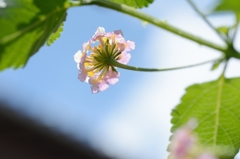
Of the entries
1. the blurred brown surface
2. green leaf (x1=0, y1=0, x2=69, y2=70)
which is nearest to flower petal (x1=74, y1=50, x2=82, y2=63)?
green leaf (x1=0, y1=0, x2=69, y2=70)

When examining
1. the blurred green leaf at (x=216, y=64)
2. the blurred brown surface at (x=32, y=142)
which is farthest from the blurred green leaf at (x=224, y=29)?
the blurred brown surface at (x=32, y=142)

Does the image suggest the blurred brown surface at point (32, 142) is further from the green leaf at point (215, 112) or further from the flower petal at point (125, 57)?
the green leaf at point (215, 112)

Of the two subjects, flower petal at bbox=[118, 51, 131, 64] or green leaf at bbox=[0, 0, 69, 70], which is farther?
flower petal at bbox=[118, 51, 131, 64]

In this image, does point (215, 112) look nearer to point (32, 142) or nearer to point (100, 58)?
point (100, 58)

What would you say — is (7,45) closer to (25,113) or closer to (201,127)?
(201,127)

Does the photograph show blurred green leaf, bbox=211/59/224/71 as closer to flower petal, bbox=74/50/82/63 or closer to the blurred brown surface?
flower petal, bbox=74/50/82/63

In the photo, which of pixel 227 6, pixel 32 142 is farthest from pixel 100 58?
pixel 32 142
